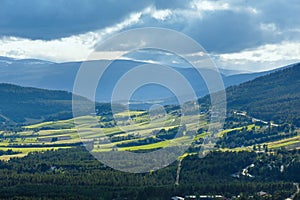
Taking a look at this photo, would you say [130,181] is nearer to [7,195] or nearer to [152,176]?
[152,176]

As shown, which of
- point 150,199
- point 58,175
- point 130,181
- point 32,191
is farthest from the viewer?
point 58,175

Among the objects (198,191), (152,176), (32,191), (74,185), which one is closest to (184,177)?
(152,176)

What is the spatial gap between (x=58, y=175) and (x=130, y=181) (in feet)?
89.9

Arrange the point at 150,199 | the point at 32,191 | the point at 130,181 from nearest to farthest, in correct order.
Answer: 1. the point at 150,199
2. the point at 32,191
3. the point at 130,181

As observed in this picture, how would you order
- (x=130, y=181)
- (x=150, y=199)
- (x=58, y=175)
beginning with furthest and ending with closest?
(x=58, y=175) < (x=130, y=181) < (x=150, y=199)

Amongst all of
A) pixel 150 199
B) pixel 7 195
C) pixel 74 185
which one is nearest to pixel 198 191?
pixel 150 199

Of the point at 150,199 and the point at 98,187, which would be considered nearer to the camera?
the point at 150,199

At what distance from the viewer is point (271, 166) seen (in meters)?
189

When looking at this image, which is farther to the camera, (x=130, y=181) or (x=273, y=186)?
(x=130, y=181)

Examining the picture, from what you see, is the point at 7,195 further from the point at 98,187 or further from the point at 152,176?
the point at 152,176

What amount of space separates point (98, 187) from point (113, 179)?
11.7 metres

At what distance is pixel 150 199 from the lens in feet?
480

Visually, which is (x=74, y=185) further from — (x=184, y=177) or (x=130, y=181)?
(x=184, y=177)

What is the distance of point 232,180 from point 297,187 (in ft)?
68.0
